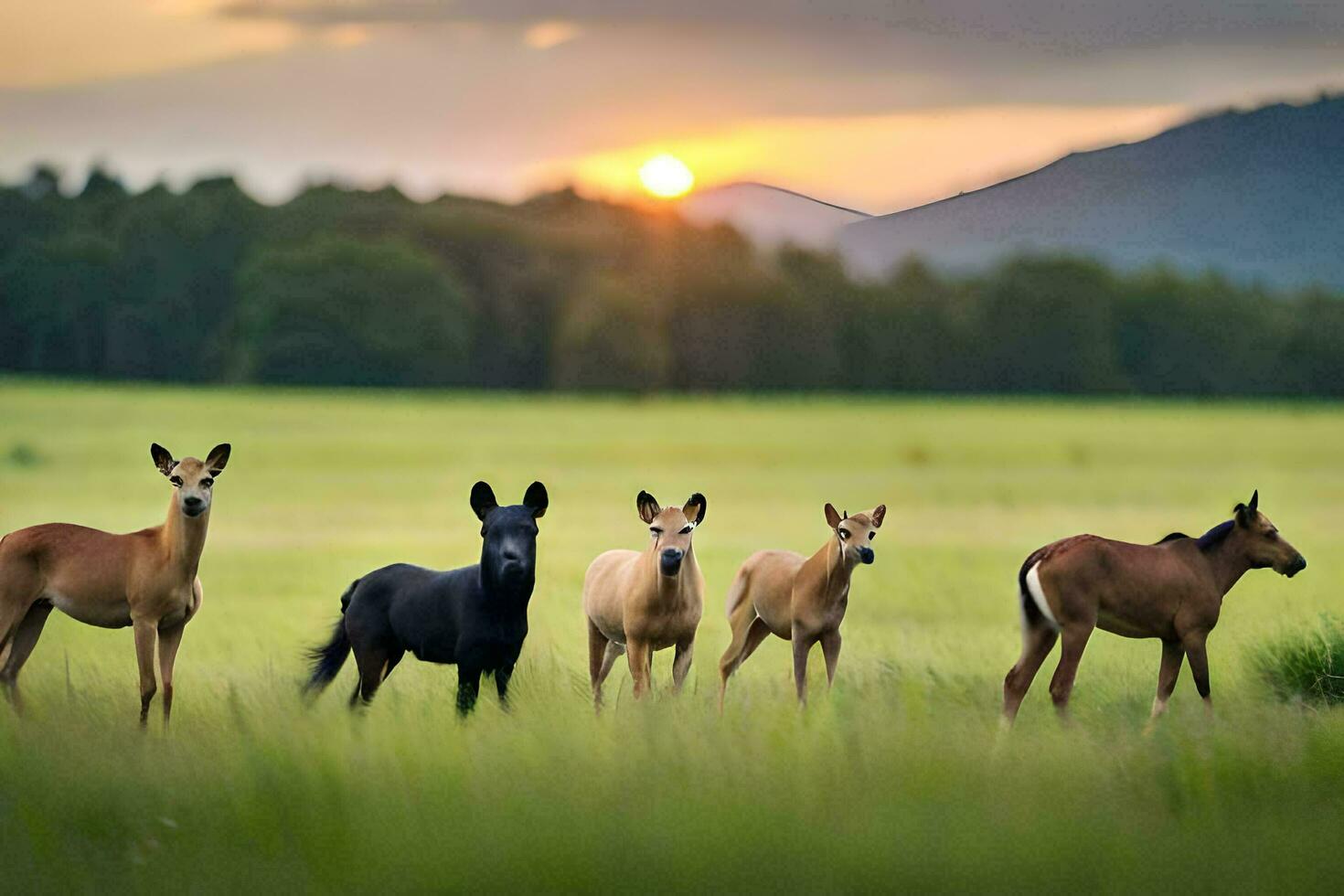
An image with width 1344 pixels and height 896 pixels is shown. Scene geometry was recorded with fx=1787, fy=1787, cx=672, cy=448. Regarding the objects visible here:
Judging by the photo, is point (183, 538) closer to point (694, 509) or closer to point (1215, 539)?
point (694, 509)

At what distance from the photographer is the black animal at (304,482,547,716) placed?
9.45 metres

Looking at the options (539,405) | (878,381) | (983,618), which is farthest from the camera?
(539,405)

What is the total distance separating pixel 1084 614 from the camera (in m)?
9.23

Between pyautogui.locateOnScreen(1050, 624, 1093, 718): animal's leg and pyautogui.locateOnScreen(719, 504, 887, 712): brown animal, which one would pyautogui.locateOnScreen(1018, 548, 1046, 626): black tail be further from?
pyautogui.locateOnScreen(719, 504, 887, 712): brown animal

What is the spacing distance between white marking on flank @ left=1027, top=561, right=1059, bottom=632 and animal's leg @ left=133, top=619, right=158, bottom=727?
4564mm

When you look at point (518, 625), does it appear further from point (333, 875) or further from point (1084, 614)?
point (1084, 614)

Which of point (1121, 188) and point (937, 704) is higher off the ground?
point (1121, 188)

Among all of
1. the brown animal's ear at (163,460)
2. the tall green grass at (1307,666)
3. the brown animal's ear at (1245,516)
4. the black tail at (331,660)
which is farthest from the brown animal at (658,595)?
the tall green grass at (1307,666)

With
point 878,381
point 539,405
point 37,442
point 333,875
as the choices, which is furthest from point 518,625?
point 539,405

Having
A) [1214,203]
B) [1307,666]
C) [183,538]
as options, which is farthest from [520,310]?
[183,538]

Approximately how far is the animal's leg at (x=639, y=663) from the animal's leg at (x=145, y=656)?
99.6 inches

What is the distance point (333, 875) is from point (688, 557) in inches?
121

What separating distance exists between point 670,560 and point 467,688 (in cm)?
136

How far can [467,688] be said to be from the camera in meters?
9.58
